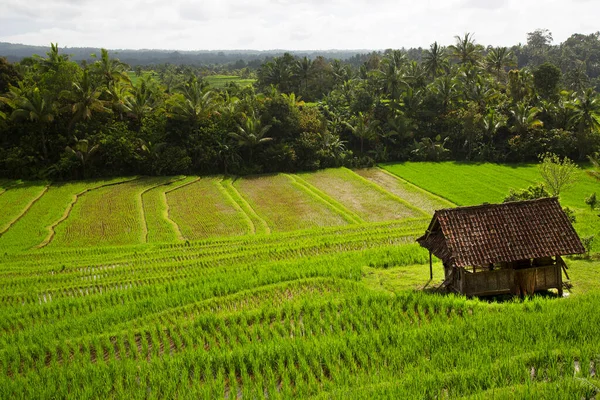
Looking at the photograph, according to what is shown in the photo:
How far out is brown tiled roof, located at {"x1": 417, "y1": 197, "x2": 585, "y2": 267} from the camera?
1245 cm

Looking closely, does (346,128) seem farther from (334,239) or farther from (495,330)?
(495,330)

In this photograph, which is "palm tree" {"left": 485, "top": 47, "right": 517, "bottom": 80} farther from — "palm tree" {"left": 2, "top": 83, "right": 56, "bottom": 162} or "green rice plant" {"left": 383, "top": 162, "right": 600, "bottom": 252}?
"palm tree" {"left": 2, "top": 83, "right": 56, "bottom": 162}

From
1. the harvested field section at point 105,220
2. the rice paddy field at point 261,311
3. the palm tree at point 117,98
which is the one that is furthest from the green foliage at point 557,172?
the palm tree at point 117,98

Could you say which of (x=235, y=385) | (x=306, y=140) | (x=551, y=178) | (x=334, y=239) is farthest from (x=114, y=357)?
(x=306, y=140)

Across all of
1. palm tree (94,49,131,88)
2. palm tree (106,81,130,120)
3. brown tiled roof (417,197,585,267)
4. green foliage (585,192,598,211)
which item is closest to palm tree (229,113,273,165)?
Answer: palm tree (106,81,130,120)

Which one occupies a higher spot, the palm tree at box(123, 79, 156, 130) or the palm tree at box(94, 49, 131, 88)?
the palm tree at box(94, 49, 131, 88)

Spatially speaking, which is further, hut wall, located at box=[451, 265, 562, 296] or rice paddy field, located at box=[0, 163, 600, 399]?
hut wall, located at box=[451, 265, 562, 296]

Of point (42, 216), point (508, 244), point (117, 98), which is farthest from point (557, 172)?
point (117, 98)

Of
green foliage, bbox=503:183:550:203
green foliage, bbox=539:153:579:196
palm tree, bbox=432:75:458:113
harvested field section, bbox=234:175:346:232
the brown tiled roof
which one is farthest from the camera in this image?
palm tree, bbox=432:75:458:113

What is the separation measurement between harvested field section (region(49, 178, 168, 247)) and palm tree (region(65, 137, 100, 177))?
2613mm

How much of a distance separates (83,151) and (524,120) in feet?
97.5

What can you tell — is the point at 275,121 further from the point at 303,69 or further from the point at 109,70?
the point at 303,69

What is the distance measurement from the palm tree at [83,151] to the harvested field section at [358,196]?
43.3 feet

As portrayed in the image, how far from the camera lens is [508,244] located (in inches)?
497
